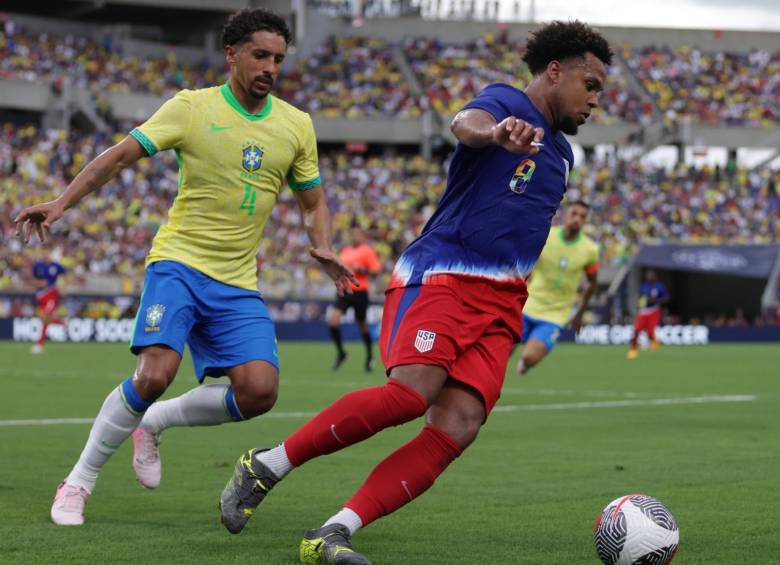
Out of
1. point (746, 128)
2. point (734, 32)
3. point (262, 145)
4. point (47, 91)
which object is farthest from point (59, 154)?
point (262, 145)

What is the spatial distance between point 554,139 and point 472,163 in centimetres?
42

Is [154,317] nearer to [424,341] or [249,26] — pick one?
[249,26]

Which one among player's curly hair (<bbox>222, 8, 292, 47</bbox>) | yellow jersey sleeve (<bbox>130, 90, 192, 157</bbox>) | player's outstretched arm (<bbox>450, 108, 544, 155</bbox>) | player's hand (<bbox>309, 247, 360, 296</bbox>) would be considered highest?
player's curly hair (<bbox>222, 8, 292, 47</bbox>)

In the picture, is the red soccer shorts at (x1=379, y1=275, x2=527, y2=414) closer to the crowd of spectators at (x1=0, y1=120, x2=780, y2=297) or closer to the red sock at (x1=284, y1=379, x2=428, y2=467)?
the red sock at (x1=284, y1=379, x2=428, y2=467)

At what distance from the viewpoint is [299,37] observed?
6141cm

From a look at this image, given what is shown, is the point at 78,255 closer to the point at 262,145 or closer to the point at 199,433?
the point at 199,433

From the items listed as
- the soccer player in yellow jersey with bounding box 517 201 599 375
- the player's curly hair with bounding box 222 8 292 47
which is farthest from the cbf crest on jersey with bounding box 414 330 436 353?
the soccer player in yellow jersey with bounding box 517 201 599 375

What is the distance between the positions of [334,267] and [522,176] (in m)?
1.58

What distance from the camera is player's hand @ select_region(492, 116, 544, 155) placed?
486 cm

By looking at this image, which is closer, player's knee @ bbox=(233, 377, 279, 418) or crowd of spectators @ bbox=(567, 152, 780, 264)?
player's knee @ bbox=(233, 377, 279, 418)

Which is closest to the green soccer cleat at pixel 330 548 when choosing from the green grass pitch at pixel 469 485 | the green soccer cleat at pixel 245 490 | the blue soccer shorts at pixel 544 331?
the green grass pitch at pixel 469 485

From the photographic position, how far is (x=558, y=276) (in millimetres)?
15945

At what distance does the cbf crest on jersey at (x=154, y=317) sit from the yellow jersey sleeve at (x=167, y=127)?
0.75 metres

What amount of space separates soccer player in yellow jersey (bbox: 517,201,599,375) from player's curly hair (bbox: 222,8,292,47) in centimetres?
896
